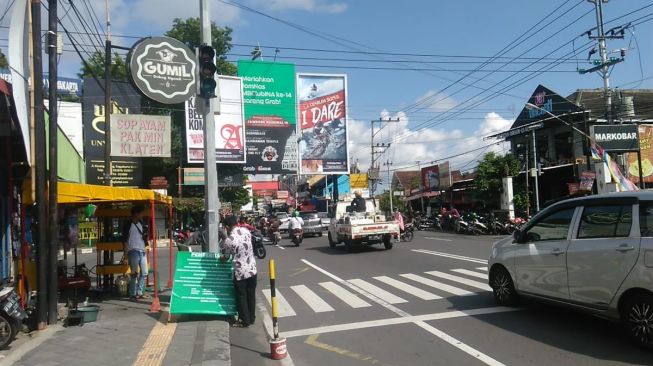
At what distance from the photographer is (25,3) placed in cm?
816

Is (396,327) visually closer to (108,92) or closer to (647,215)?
(647,215)

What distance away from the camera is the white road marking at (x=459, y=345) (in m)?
5.82

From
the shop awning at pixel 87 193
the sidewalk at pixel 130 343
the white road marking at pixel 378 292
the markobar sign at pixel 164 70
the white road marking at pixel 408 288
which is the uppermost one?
the markobar sign at pixel 164 70

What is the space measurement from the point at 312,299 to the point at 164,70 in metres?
5.48

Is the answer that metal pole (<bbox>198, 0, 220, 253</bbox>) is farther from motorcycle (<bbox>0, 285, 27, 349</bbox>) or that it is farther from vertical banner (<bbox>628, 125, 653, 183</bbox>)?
vertical banner (<bbox>628, 125, 653, 183</bbox>)

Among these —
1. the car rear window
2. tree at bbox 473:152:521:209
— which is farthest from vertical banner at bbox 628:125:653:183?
the car rear window

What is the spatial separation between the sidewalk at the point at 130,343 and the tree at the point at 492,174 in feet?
96.8

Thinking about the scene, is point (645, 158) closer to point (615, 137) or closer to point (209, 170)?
point (615, 137)

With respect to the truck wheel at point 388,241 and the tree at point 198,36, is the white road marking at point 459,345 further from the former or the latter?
the tree at point 198,36

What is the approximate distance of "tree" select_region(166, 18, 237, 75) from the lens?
42906 mm

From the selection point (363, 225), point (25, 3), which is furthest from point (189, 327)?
point (363, 225)

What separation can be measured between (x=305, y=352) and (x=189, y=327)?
7.08 ft

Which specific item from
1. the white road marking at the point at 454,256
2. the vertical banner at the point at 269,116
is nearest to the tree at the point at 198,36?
the vertical banner at the point at 269,116

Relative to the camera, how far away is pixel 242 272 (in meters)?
8.20
